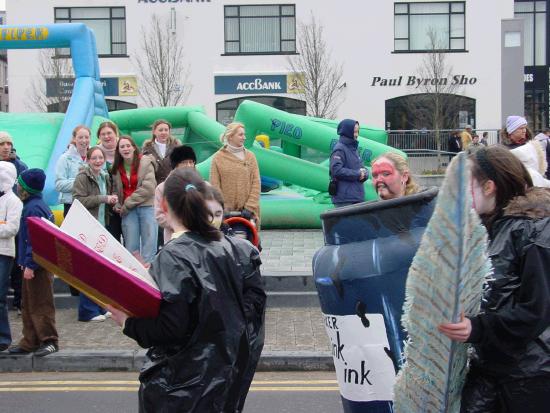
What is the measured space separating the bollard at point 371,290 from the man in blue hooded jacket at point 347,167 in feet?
21.8

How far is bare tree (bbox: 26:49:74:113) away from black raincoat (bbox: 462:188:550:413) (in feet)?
111

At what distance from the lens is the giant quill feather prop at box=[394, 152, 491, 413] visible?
2.42 meters

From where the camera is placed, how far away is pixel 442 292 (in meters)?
2.53

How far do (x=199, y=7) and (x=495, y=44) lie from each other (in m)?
14.0

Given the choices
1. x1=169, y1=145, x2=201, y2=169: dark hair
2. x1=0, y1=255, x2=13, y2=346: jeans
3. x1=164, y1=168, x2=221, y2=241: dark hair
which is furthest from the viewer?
x1=169, y1=145, x2=201, y2=169: dark hair

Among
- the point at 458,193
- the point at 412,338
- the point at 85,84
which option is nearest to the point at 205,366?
the point at 412,338

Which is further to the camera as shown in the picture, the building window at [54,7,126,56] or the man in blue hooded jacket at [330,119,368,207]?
the building window at [54,7,126,56]

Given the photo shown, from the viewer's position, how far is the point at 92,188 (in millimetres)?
8594

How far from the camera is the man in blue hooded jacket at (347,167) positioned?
986 cm

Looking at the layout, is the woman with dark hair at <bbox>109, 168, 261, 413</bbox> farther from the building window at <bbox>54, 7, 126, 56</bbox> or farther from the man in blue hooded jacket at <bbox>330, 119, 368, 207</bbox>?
the building window at <bbox>54, 7, 126, 56</bbox>

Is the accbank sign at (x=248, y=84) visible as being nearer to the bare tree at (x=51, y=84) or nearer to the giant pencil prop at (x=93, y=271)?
the bare tree at (x=51, y=84)

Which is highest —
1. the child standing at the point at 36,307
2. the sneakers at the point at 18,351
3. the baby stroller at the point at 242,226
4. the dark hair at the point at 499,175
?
the dark hair at the point at 499,175

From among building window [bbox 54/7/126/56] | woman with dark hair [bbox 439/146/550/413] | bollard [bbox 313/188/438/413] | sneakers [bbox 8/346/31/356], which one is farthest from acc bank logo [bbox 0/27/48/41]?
building window [bbox 54/7/126/56]

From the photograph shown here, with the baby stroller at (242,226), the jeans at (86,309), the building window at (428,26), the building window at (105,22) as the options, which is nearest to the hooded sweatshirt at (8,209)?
the jeans at (86,309)
